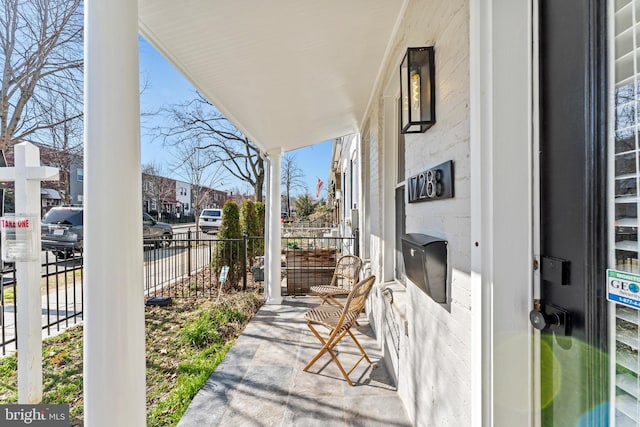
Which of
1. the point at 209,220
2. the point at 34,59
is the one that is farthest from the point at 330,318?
the point at 209,220

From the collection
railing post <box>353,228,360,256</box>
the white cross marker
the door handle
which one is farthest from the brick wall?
railing post <box>353,228,360,256</box>

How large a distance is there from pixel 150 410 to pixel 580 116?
115 inches

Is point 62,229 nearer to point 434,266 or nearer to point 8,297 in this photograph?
point 8,297

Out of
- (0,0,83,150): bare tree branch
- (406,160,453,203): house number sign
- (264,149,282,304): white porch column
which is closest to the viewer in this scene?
(406,160,453,203): house number sign

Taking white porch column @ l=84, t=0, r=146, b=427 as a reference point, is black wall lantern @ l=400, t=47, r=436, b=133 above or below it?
above

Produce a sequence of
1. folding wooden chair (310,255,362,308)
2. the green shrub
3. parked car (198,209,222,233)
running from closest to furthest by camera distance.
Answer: folding wooden chair (310,255,362,308) → the green shrub → parked car (198,209,222,233)

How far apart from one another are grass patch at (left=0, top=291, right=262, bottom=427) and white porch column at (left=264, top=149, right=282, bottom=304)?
1.10 feet

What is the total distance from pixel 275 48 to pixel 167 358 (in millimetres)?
3018

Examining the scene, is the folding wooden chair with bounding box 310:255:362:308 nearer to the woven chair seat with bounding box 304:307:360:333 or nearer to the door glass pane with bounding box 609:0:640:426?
the woven chair seat with bounding box 304:307:360:333

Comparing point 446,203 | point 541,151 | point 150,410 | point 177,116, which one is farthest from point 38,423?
point 177,116

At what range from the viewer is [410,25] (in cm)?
191

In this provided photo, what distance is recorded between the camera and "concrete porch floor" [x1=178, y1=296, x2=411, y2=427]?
209cm

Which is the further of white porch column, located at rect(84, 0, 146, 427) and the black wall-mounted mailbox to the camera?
the black wall-mounted mailbox

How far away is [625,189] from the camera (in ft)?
2.40
